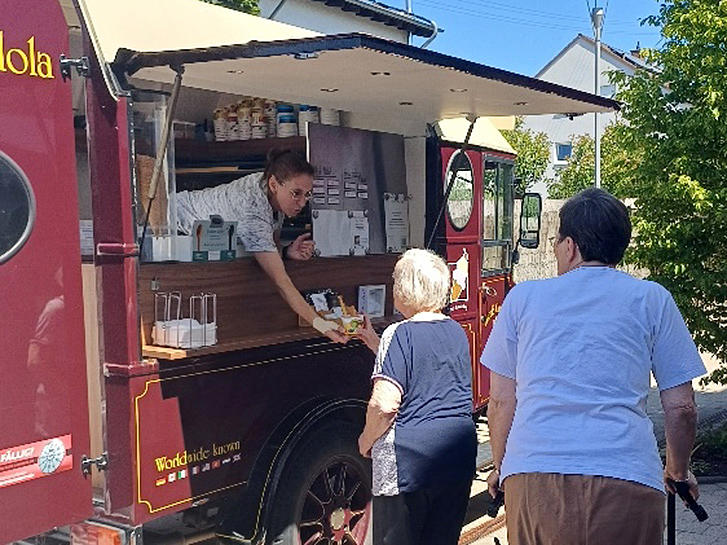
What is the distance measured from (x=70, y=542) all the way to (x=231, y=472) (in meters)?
0.68

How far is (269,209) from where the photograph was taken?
3.97m

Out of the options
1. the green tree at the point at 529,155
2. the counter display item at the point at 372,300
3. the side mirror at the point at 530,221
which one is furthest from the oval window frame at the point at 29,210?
the green tree at the point at 529,155

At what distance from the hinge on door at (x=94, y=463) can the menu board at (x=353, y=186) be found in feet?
5.64

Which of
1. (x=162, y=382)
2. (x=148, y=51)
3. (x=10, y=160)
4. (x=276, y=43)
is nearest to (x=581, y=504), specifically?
(x=162, y=382)

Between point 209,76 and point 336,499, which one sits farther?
point 336,499

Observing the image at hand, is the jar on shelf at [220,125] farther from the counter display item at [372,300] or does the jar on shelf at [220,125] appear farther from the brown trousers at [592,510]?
the brown trousers at [592,510]

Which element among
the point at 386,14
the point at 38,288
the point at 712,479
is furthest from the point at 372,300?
the point at 386,14

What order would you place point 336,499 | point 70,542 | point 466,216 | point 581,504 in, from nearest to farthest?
point 581,504
point 70,542
point 336,499
point 466,216

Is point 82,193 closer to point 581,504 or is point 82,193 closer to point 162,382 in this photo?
point 162,382

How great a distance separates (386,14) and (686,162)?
1052 cm

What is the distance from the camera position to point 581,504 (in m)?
2.49

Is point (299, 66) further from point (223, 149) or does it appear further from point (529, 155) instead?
point (529, 155)

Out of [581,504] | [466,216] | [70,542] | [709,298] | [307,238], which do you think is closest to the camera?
[581,504]

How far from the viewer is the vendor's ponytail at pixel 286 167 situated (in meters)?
4.00
